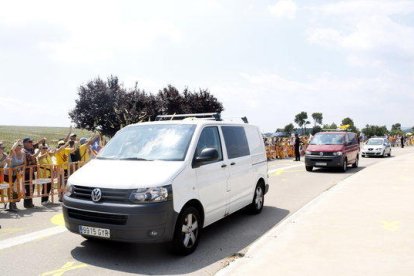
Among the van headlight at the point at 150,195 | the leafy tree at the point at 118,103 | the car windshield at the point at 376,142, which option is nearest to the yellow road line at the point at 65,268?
the van headlight at the point at 150,195

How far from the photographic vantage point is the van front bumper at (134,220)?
495 centimetres

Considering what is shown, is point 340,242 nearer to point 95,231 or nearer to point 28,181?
point 95,231

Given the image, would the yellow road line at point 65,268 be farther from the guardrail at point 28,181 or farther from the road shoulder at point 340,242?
the guardrail at point 28,181

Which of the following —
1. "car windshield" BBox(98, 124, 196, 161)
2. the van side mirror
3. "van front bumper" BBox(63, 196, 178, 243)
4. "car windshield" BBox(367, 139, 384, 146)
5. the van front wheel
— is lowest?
the van front wheel

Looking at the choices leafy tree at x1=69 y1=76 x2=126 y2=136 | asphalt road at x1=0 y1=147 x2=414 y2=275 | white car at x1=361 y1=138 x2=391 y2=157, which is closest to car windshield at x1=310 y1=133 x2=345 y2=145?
asphalt road at x1=0 y1=147 x2=414 y2=275

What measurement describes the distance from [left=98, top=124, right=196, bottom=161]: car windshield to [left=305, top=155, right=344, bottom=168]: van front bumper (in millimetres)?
11813

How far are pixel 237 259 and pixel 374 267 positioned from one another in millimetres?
1721

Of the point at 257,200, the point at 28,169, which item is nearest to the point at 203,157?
the point at 257,200

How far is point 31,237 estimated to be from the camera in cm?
658

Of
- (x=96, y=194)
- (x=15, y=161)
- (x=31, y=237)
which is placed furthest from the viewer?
(x=15, y=161)

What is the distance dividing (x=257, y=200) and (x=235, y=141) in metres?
1.75

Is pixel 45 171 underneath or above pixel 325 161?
above

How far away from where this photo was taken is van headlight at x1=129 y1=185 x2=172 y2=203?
4.98m

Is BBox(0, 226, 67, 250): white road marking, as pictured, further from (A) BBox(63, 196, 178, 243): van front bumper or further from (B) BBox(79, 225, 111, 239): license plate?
(A) BBox(63, 196, 178, 243): van front bumper
